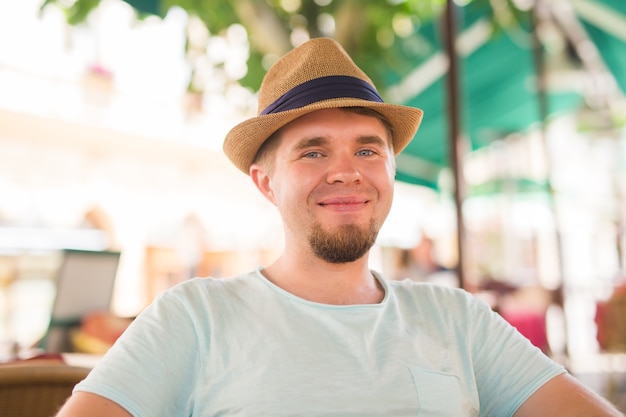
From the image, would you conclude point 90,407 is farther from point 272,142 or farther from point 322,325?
point 272,142

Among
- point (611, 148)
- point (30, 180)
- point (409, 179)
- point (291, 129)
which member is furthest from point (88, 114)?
point (291, 129)

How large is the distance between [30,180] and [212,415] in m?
10.7

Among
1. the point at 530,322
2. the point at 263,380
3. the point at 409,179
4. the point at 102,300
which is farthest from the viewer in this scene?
the point at 409,179

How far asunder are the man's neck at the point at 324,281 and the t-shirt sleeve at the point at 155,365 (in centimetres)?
27

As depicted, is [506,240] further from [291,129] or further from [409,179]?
[291,129]

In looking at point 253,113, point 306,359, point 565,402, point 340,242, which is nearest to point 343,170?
point 340,242

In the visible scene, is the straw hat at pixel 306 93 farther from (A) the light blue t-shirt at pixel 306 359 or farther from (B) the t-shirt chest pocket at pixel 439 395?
(B) the t-shirt chest pocket at pixel 439 395

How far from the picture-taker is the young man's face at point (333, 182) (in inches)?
59.8

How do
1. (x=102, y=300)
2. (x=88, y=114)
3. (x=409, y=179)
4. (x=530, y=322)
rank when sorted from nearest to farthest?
1. (x=102, y=300)
2. (x=530, y=322)
3. (x=409, y=179)
4. (x=88, y=114)

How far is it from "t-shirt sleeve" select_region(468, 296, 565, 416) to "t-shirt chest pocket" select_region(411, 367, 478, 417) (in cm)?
10

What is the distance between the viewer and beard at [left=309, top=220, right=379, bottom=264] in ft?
4.99

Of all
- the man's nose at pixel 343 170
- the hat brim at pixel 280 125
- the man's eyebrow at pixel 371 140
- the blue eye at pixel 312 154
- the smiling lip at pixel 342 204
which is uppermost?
the hat brim at pixel 280 125

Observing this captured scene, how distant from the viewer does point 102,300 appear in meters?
2.64

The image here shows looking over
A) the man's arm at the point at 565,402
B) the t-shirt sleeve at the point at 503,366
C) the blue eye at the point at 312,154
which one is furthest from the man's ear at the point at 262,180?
the man's arm at the point at 565,402
